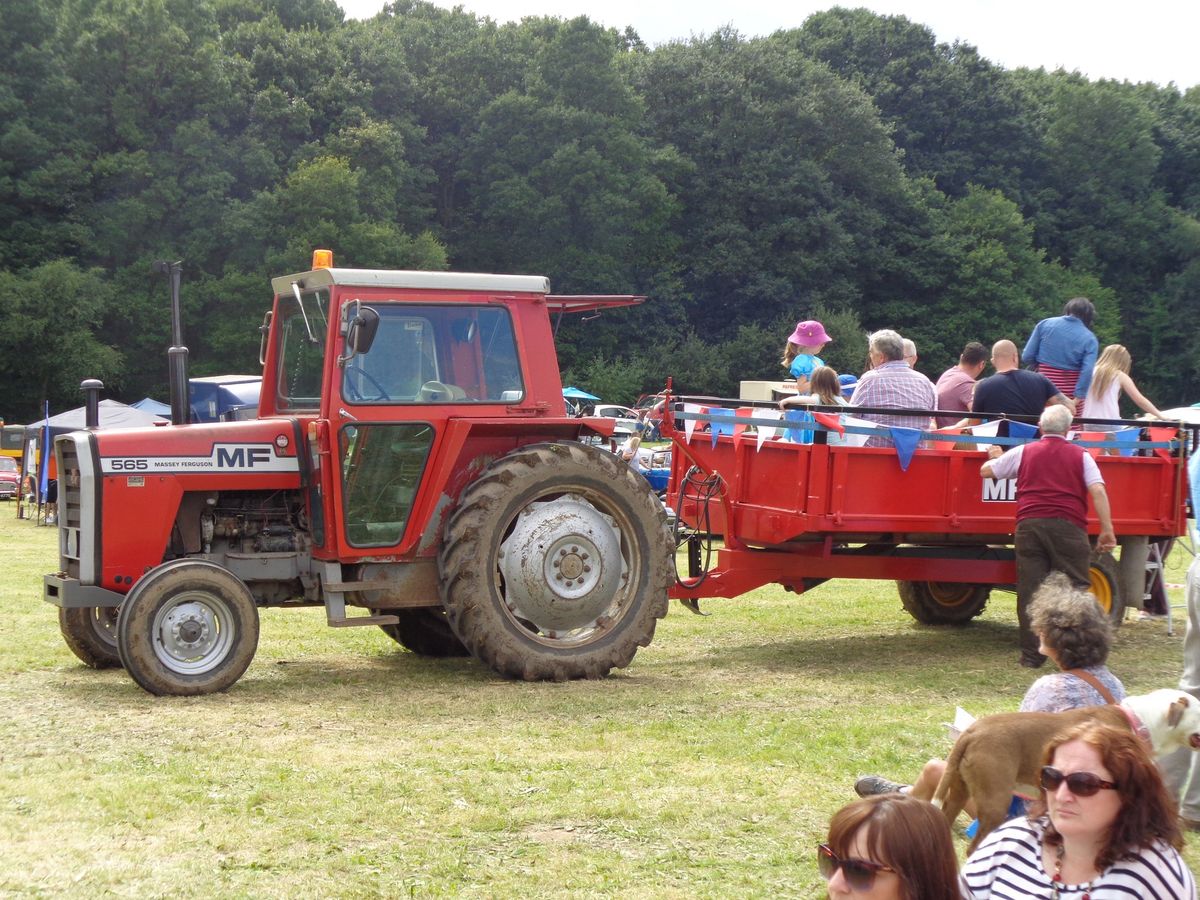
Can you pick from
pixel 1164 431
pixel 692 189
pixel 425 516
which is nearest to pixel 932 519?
pixel 1164 431

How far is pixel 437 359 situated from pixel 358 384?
51 centimetres

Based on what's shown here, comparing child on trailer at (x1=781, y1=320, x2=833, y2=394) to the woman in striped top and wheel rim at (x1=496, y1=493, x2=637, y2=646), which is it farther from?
wheel rim at (x1=496, y1=493, x2=637, y2=646)

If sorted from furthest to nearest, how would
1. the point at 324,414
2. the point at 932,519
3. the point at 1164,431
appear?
the point at 1164,431 < the point at 932,519 < the point at 324,414

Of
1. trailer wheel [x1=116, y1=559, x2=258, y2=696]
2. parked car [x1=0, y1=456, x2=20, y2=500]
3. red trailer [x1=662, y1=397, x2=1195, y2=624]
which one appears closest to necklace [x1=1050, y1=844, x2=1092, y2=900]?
trailer wheel [x1=116, y1=559, x2=258, y2=696]

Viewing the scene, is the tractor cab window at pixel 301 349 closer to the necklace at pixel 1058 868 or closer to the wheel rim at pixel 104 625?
the wheel rim at pixel 104 625

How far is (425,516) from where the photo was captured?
8.41m

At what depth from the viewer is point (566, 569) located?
8.52 m

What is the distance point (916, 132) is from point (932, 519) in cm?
5764

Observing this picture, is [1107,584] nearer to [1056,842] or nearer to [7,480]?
[1056,842]

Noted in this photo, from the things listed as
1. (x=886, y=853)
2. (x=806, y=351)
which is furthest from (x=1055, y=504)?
(x=886, y=853)

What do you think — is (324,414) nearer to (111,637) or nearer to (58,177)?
(111,637)

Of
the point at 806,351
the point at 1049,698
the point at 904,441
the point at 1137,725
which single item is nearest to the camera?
the point at 1137,725

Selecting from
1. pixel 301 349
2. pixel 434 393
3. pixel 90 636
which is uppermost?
pixel 301 349

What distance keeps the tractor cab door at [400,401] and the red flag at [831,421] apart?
1.97 metres
